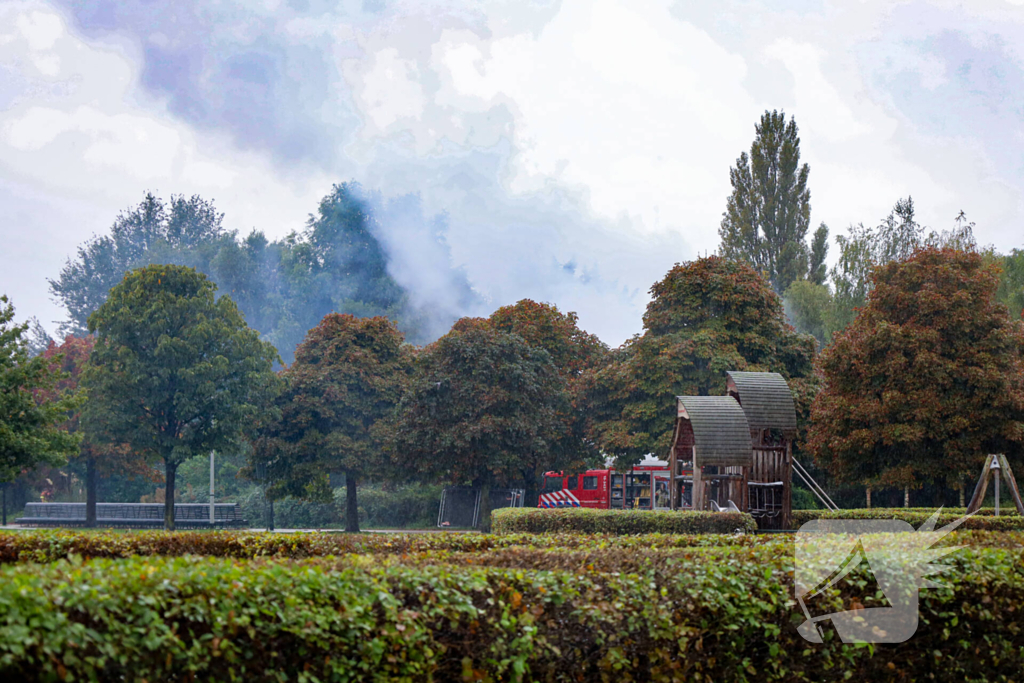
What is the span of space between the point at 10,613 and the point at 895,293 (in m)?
24.5

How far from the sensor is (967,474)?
916 inches

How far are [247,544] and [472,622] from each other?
4.30 meters

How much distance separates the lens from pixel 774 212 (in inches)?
2040

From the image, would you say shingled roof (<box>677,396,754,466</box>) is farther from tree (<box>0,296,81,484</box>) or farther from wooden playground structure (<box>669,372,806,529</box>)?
tree (<box>0,296,81,484</box>)

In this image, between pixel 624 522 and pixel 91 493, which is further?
pixel 91 493

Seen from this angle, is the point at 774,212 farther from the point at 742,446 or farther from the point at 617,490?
the point at 742,446

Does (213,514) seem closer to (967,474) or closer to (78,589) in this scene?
(967,474)

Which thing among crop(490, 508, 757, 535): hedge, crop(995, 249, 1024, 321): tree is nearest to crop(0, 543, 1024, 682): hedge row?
crop(490, 508, 757, 535): hedge

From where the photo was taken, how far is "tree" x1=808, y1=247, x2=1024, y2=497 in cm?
2242

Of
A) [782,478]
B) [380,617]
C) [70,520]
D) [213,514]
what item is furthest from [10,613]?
[70,520]

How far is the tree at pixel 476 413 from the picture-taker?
2961cm

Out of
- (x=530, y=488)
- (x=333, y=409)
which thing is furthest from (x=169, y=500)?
(x=530, y=488)

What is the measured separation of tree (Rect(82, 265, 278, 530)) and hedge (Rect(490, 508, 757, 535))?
17530 millimetres

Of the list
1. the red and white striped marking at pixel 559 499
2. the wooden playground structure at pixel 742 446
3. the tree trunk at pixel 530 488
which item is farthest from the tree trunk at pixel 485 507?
the wooden playground structure at pixel 742 446
